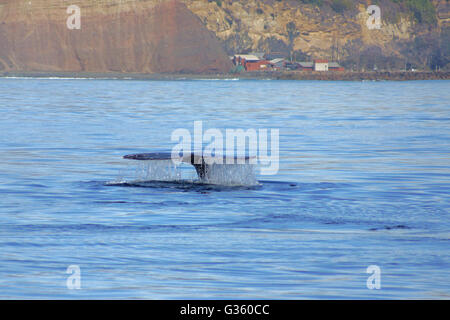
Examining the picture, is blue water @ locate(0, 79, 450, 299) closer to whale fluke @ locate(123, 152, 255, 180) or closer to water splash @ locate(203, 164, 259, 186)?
water splash @ locate(203, 164, 259, 186)

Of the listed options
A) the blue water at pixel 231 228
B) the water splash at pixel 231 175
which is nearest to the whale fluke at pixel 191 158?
the blue water at pixel 231 228

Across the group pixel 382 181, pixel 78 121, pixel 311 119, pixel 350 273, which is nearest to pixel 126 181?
pixel 382 181

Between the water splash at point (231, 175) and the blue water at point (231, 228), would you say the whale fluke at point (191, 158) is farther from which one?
the water splash at point (231, 175)

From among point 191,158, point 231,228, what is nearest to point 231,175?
point 191,158

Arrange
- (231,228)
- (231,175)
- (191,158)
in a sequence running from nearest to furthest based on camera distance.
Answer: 1. (231,228)
2. (191,158)
3. (231,175)

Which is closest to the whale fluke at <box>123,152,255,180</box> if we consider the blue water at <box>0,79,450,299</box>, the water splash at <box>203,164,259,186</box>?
the blue water at <box>0,79,450,299</box>

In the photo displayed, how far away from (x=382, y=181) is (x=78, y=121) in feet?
110

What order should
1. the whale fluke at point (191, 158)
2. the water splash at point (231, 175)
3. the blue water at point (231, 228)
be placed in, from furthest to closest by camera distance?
→ the water splash at point (231, 175) → the whale fluke at point (191, 158) → the blue water at point (231, 228)

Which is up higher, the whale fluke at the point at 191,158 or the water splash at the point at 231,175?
the whale fluke at the point at 191,158

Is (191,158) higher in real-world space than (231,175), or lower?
higher

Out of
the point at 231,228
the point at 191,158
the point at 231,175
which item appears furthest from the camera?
the point at 231,175

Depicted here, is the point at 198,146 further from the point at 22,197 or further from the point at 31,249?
the point at 31,249

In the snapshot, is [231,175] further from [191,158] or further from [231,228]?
[231,228]

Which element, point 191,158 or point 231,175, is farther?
point 231,175
